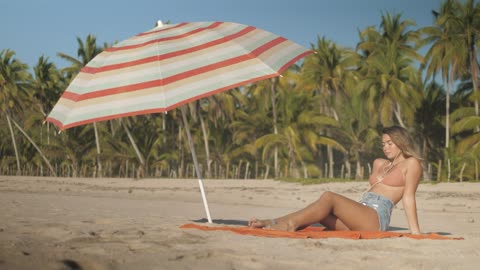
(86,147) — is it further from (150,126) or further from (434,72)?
(434,72)

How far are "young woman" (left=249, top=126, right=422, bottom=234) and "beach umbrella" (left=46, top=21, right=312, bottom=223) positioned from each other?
3.73 ft

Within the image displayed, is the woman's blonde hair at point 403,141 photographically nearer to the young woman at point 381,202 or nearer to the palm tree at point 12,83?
the young woman at point 381,202

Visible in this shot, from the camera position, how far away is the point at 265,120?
33656 millimetres

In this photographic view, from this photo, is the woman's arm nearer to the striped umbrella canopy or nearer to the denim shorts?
the denim shorts

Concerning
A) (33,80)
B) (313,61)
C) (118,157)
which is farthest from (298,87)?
(33,80)

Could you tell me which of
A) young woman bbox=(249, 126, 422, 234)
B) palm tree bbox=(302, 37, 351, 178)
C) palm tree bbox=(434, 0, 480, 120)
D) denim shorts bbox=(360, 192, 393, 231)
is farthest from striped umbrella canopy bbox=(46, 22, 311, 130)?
palm tree bbox=(302, 37, 351, 178)

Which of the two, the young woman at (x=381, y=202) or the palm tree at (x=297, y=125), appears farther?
the palm tree at (x=297, y=125)

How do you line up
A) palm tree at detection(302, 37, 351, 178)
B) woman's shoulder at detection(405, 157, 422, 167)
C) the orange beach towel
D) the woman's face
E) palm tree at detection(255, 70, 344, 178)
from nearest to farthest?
the orange beach towel < woman's shoulder at detection(405, 157, 422, 167) < the woman's face < palm tree at detection(255, 70, 344, 178) < palm tree at detection(302, 37, 351, 178)

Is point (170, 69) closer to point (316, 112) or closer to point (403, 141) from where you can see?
point (403, 141)

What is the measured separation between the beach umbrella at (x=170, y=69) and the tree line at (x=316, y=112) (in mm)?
20368

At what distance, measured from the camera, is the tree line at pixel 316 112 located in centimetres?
2822

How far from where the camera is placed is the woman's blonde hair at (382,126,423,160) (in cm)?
477

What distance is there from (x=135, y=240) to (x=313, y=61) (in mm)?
30316

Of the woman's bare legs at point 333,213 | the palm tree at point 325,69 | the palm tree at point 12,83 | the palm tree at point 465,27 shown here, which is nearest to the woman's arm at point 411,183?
the woman's bare legs at point 333,213
